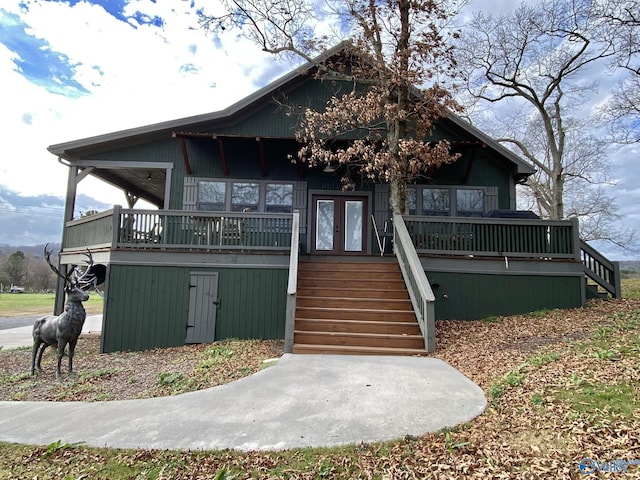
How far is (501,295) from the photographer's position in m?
8.74

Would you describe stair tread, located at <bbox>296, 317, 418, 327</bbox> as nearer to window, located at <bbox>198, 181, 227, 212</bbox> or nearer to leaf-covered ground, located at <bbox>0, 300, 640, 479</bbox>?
leaf-covered ground, located at <bbox>0, 300, 640, 479</bbox>

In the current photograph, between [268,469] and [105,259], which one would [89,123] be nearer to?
[105,259]

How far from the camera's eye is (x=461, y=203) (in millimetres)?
11484

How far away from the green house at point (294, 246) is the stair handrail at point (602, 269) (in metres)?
0.04

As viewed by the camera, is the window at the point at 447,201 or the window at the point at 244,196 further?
the window at the point at 447,201

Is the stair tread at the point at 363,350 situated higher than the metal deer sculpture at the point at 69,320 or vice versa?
the metal deer sculpture at the point at 69,320

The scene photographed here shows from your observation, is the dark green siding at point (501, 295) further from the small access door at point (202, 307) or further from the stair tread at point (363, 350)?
the small access door at point (202, 307)

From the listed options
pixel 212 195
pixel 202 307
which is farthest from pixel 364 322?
pixel 212 195

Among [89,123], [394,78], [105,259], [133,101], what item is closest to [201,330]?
[105,259]

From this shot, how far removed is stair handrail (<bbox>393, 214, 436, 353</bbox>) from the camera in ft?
20.9

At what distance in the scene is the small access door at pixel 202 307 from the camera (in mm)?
8211

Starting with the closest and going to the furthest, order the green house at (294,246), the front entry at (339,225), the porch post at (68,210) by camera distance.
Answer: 1. the green house at (294,246)
2. the porch post at (68,210)
3. the front entry at (339,225)

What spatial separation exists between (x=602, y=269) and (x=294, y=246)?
8123 mm

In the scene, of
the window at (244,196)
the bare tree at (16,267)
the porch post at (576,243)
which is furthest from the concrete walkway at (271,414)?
the bare tree at (16,267)
